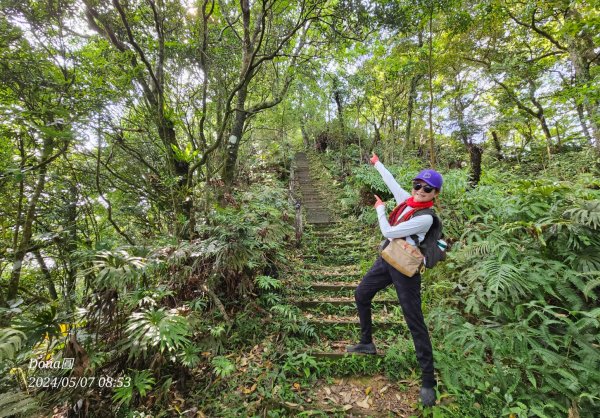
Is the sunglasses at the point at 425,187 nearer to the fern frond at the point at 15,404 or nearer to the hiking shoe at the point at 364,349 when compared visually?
the hiking shoe at the point at 364,349

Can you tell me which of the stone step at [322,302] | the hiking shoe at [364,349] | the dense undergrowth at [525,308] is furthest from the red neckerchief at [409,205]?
the stone step at [322,302]

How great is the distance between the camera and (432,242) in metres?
2.55

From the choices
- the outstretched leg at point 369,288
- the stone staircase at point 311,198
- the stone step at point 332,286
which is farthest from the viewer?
the stone staircase at point 311,198

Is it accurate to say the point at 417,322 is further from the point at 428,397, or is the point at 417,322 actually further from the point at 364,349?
the point at 364,349

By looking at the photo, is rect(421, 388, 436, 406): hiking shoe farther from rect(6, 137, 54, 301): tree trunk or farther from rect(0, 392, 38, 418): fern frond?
rect(6, 137, 54, 301): tree trunk

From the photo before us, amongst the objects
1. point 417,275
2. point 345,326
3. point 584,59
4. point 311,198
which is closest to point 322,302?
point 345,326

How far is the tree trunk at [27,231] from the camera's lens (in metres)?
4.46

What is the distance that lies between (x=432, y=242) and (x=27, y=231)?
A: 699 cm

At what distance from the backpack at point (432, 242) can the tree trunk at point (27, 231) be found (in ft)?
19.5

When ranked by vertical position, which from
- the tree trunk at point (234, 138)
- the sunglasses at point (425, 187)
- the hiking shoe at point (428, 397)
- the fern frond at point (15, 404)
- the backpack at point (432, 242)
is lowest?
the hiking shoe at point (428, 397)

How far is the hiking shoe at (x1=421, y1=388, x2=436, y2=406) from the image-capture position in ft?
8.45

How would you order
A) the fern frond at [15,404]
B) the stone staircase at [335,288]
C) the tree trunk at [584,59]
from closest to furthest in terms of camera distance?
the fern frond at [15,404] → the stone staircase at [335,288] → the tree trunk at [584,59]

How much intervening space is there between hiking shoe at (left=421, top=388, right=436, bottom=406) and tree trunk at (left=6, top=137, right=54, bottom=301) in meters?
6.20

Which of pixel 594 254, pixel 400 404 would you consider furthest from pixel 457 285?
pixel 400 404
